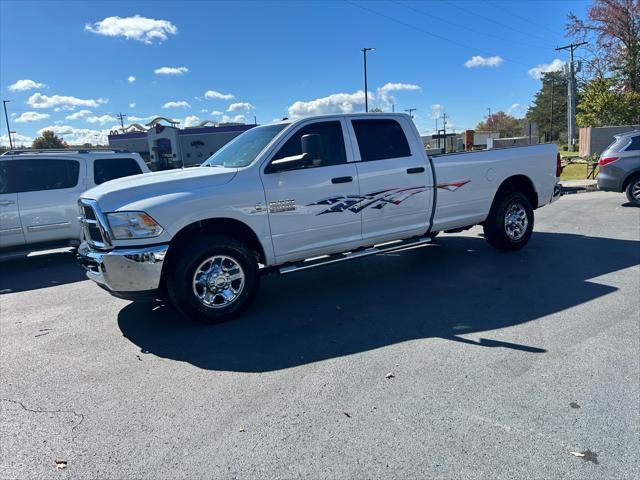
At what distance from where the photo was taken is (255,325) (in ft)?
15.7

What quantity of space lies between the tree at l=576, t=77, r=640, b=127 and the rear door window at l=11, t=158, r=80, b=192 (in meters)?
34.2

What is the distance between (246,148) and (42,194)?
4.71 meters

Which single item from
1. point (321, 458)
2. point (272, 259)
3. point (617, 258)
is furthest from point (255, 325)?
point (617, 258)

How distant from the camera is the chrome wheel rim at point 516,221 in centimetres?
732

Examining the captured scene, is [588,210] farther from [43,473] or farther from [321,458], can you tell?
[43,473]

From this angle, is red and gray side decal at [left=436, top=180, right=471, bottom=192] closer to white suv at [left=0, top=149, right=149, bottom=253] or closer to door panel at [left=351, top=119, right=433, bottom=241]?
door panel at [left=351, top=119, right=433, bottom=241]

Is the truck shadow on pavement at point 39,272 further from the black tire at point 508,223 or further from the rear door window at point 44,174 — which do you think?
the black tire at point 508,223

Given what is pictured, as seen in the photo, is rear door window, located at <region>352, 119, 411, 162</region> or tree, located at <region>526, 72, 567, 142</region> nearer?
rear door window, located at <region>352, 119, 411, 162</region>

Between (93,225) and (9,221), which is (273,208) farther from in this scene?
(9,221)

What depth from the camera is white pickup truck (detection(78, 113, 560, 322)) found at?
448 cm

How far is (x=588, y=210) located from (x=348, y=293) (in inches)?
338

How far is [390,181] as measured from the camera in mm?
5855

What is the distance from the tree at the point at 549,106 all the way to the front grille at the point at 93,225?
8003 cm

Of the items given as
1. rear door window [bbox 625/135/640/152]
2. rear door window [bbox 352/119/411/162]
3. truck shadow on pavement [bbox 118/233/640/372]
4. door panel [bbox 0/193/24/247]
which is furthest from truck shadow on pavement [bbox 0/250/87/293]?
rear door window [bbox 625/135/640/152]
